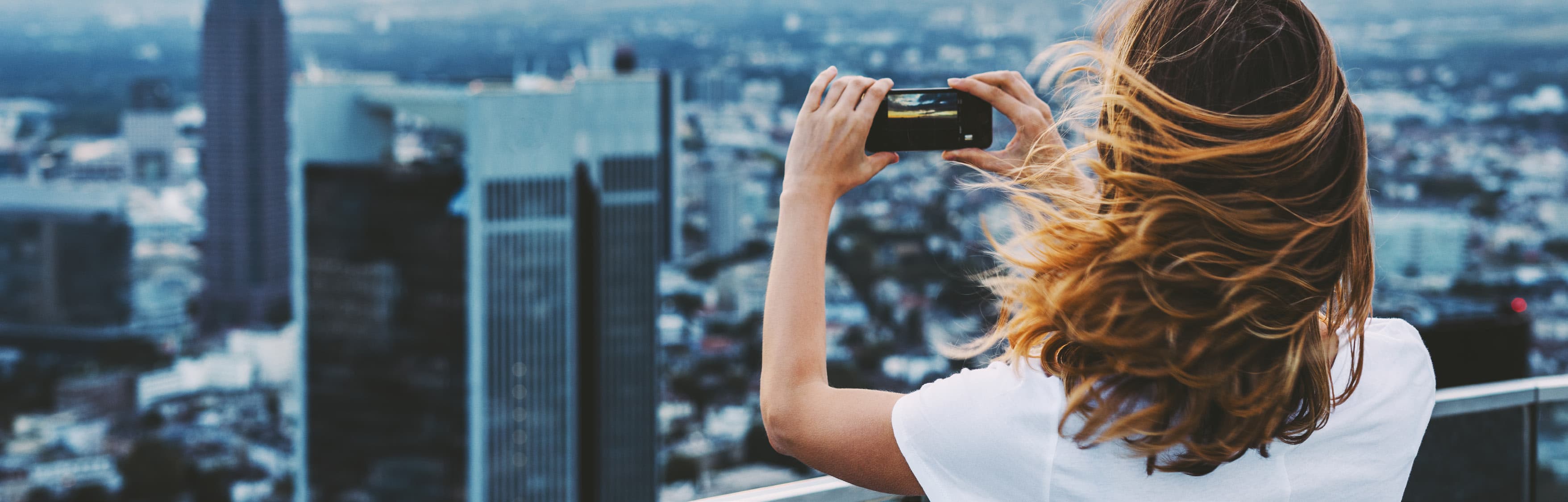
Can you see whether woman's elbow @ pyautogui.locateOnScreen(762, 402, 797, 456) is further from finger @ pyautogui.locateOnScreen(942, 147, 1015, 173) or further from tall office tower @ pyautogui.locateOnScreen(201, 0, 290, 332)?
tall office tower @ pyautogui.locateOnScreen(201, 0, 290, 332)

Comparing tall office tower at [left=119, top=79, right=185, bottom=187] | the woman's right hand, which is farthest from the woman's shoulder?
tall office tower at [left=119, top=79, right=185, bottom=187]

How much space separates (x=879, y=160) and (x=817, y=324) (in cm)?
14

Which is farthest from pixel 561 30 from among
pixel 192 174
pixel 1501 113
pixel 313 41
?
pixel 1501 113

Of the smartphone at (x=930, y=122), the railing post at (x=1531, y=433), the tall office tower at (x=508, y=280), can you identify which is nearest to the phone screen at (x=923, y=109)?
the smartphone at (x=930, y=122)

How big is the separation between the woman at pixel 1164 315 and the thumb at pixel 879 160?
3.5 inches

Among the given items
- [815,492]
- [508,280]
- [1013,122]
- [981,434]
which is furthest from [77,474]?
[981,434]

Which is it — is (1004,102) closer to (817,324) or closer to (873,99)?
(873,99)

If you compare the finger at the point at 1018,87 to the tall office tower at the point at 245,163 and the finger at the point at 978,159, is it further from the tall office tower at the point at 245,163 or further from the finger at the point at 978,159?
the tall office tower at the point at 245,163

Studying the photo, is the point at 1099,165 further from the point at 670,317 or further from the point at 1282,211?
the point at 670,317

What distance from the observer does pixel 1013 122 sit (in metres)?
0.87

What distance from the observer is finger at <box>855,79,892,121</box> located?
0.75 m

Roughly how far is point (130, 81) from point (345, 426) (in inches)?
276

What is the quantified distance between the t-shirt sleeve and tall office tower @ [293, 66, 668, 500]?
1732 cm

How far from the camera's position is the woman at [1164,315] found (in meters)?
0.63
